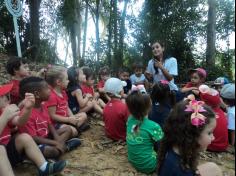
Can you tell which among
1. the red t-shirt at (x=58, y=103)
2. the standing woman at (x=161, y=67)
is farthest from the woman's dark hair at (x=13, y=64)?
the standing woman at (x=161, y=67)

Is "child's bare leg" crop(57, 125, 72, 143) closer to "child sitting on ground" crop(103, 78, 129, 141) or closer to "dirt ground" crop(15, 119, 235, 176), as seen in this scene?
"dirt ground" crop(15, 119, 235, 176)

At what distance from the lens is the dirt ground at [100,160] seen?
3582 millimetres

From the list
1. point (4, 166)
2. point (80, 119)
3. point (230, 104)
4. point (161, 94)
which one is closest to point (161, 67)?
point (161, 94)

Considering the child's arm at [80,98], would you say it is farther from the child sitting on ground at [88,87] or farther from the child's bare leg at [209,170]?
the child's bare leg at [209,170]

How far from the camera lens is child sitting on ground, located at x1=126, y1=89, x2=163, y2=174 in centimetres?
348

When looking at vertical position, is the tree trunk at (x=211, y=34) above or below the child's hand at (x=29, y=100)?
above

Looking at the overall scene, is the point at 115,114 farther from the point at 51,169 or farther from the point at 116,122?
the point at 51,169

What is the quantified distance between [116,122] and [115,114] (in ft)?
0.35

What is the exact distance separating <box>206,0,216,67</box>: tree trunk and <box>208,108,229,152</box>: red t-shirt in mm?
5550

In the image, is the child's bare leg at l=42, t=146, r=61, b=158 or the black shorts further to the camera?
the child's bare leg at l=42, t=146, r=61, b=158

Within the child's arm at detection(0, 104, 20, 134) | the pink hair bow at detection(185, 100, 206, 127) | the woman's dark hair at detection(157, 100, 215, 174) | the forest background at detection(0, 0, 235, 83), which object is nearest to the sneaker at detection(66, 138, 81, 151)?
the child's arm at detection(0, 104, 20, 134)

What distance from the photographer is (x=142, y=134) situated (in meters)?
3.47

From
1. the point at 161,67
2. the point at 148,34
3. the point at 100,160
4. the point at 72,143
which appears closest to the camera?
the point at 100,160

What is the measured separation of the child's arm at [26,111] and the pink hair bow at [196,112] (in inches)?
54.3
